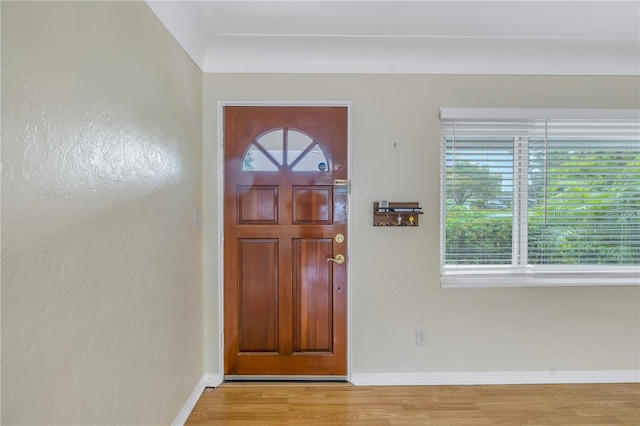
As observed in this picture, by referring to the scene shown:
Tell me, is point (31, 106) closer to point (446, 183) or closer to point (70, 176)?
point (70, 176)

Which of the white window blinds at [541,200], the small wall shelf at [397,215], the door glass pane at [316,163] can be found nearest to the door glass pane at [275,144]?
the door glass pane at [316,163]

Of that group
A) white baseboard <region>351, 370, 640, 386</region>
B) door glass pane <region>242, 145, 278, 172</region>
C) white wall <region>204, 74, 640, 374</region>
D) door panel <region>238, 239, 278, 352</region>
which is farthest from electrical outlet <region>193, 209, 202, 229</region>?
white baseboard <region>351, 370, 640, 386</region>

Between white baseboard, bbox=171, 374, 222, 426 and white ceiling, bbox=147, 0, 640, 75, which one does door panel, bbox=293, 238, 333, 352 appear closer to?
white baseboard, bbox=171, 374, 222, 426

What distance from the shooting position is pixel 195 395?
82.2 inches

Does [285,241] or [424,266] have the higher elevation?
[285,241]

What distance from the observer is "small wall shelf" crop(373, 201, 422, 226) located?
7.30ft

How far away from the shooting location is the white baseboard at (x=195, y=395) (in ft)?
6.11

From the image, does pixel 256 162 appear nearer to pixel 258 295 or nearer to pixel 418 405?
pixel 258 295

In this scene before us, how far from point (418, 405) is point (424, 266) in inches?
35.6

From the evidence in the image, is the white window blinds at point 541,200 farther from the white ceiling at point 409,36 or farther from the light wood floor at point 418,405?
the light wood floor at point 418,405

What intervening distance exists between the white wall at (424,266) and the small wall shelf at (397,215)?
5cm

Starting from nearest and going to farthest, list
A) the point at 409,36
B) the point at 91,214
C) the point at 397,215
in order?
the point at 91,214 < the point at 409,36 < the point at 397,215

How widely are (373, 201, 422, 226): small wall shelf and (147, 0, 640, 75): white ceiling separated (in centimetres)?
96

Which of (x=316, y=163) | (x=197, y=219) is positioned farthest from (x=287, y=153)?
(x=197, y=219)
